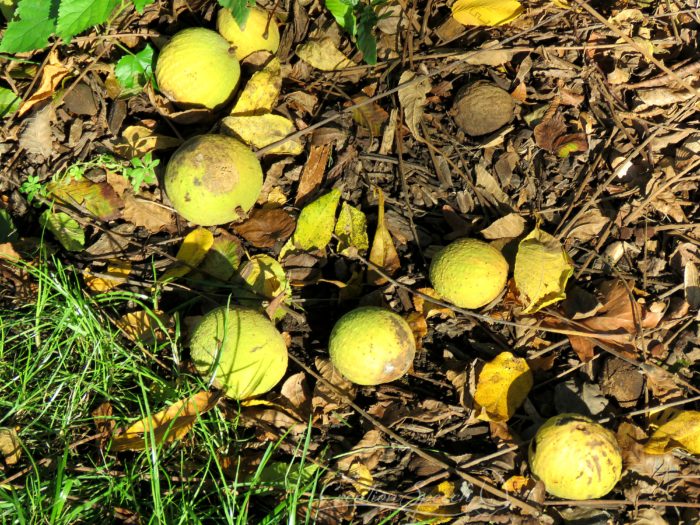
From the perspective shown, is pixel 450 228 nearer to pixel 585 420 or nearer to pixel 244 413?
pixel 585 420

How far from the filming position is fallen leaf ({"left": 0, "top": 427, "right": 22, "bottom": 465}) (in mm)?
2713

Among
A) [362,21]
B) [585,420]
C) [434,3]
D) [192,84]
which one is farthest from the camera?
[434,3]

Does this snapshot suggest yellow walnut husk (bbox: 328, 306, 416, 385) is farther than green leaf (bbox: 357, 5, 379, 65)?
No

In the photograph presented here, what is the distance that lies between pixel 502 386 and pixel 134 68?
239cm

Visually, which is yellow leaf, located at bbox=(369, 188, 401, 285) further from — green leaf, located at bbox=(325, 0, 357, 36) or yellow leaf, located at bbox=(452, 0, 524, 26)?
yellow leaf, located at bbox=(452, 0, 524, 26)

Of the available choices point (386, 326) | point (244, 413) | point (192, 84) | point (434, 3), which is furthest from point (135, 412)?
point (434, 3)

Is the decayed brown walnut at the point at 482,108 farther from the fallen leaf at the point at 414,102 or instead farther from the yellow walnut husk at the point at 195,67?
the yellow walnut husk at the point at 195,67

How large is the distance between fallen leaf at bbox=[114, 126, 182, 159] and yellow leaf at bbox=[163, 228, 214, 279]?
0.50m

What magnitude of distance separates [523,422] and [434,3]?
226 centimetres

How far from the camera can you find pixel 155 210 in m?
3.23

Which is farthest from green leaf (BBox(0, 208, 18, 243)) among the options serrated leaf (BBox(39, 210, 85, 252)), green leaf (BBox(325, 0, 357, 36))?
green leaf (BBox(325, 0, 357, 36))

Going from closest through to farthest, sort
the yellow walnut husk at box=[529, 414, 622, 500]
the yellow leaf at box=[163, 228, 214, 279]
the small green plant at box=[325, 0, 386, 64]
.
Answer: the yellow walnut husk at box=[529, 414, 622, 500] → the yellow leaf at box=[163, 228, 214, 279] → the small green plant at box=[325, 0, 386, 64]

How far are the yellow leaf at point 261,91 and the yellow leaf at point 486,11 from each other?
1.01 meters

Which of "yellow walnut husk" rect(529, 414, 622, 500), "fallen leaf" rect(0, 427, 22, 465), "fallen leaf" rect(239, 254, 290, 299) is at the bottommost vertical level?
"yellow walnut husk" rect(529, 414, 622, 500)
